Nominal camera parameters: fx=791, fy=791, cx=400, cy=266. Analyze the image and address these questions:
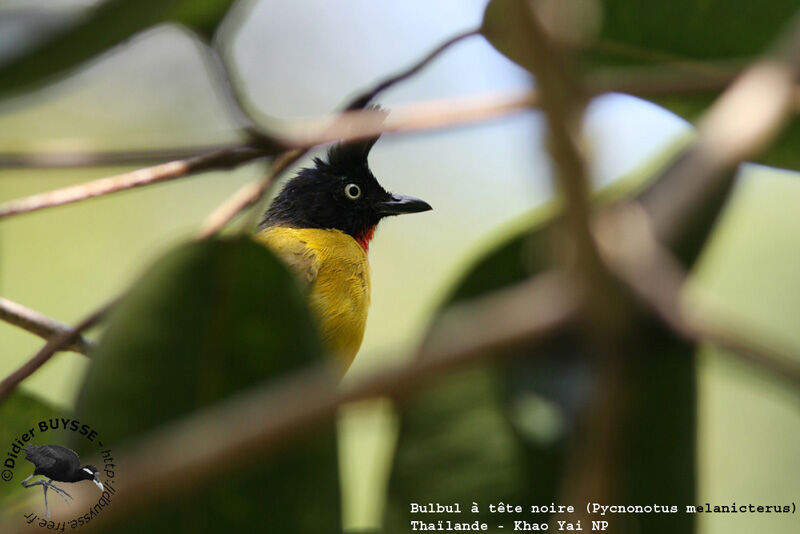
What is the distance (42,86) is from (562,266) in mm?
657

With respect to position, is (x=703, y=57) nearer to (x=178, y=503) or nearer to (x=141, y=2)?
(x=141, y=2)

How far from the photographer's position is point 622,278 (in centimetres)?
53

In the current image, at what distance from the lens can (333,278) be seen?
2.78 meters

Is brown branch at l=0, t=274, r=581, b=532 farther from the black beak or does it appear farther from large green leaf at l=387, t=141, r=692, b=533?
the black beak

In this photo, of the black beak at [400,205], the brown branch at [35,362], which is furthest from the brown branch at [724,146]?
the black beak at [400,205]

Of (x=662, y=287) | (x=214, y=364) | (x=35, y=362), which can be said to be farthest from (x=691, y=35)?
(x=35, y=362)

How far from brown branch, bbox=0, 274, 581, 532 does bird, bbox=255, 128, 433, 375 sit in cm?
219

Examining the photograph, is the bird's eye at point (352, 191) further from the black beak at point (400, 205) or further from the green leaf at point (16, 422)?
the green leaf at point (16, 422)

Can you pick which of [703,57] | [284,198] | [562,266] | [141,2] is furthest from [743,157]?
[284,198]

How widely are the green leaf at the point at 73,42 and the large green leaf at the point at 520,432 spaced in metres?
0.63

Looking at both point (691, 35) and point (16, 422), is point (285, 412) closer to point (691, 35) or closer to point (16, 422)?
point (16, 422)

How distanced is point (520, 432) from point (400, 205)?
75.9 inches

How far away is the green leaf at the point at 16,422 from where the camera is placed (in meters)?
1.52

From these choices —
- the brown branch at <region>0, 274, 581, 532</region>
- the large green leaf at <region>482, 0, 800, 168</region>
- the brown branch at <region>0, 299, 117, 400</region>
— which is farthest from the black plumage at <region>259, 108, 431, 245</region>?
the brown branch at <region>0, 274, 581, 532</region>
